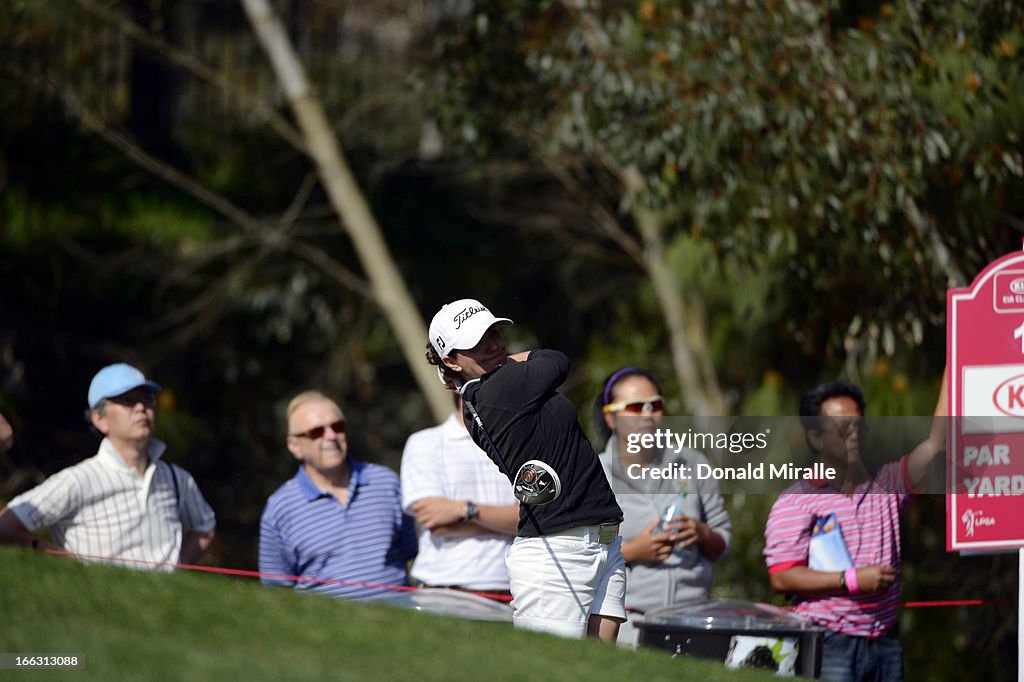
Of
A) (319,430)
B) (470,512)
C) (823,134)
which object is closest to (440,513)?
(470,512)

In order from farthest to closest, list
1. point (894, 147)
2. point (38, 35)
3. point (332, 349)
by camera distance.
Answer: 1. point (332, 349)
2. point (38, 35)
3. point (894, 147)

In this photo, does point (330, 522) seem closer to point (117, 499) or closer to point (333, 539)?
point (333, 539)

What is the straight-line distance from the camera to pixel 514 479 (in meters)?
4.88

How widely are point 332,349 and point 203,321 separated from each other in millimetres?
1427

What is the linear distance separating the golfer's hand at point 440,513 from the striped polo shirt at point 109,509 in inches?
39.9

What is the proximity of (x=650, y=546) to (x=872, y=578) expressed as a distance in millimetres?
897

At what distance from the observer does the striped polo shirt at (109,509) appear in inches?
222

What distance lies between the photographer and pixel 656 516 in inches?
240

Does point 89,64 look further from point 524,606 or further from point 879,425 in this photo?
point 524,606

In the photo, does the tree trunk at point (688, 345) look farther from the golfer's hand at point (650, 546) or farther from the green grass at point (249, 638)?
the green grass at point (249, 638)

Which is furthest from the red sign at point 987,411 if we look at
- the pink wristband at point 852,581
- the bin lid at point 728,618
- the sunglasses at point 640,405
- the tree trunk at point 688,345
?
the tree trunk at point 688,345

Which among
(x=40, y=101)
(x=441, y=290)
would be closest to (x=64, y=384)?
(x=40, y=101)

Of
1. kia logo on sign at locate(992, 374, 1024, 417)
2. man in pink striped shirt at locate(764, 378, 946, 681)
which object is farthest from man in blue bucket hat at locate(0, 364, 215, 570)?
kia logo on sign at locate(992, 374, 1024, 417)

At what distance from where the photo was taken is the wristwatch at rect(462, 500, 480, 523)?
19.9 feet
